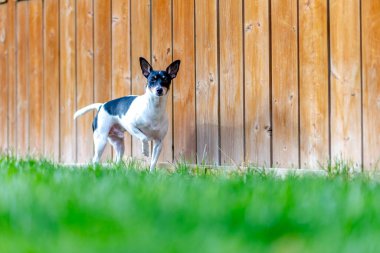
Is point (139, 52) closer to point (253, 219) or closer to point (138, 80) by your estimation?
point (138, 80)

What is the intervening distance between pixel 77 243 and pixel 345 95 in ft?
11.0

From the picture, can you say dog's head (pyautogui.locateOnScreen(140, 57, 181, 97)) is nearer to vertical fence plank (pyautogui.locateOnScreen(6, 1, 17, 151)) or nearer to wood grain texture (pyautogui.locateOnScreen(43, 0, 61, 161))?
wood grain texture (pyautogui.locateOnScreen(43, 0, 61, 161))

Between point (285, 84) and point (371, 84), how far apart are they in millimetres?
643

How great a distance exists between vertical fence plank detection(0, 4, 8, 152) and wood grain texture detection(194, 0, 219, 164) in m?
2.66

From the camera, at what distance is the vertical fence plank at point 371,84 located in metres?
4.10

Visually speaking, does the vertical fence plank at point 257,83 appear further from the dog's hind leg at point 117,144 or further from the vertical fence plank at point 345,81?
the dog's hind leg at point 117,144

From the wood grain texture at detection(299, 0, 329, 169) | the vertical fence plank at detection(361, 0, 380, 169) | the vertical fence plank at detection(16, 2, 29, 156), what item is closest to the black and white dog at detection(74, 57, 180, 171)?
the wood grain texture at detection(299, 0, 329, 169)

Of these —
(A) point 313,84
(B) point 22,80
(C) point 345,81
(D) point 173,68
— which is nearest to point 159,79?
(D) point 173,68

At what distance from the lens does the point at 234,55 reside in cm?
490

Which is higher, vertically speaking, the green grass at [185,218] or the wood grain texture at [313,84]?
the wood grain texture at [313,84]

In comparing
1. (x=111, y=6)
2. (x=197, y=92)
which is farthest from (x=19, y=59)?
(x=197, y=92)

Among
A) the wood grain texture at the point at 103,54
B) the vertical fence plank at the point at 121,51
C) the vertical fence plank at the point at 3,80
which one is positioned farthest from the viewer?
the vertical fence plank at the point at 3,80

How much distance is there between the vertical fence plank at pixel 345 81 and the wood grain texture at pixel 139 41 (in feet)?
5.63

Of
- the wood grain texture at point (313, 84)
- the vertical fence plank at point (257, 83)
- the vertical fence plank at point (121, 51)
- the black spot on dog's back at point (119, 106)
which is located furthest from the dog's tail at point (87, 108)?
the wood grain texture at point (313, 84)
